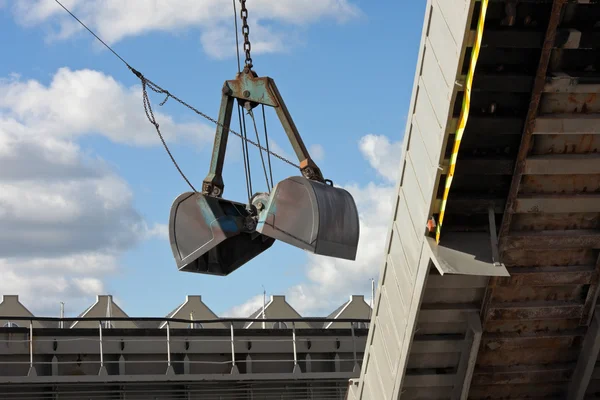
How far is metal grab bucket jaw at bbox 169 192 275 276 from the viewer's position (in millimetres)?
11406

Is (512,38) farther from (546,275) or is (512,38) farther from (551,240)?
(546,275)

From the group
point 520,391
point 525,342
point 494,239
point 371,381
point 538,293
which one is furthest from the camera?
point 371,381

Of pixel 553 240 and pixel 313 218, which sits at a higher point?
pixel 313 218

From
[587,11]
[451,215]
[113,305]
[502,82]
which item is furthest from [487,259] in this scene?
[113,305]

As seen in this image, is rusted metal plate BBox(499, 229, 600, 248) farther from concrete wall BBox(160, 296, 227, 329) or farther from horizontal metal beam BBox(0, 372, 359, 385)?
concrete wall BBox(160, 296, 227, 329)

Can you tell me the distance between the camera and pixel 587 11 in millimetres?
8977

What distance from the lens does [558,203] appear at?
10.2 metres

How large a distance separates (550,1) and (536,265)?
9.76ft

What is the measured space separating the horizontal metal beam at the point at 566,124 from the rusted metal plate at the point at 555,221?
3.37 feet

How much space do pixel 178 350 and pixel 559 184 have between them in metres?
7.82

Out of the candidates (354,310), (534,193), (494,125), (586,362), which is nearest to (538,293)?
(586,362)

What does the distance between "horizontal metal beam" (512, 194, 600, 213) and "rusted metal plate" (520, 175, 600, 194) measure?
0.20ft

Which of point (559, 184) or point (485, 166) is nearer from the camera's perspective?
point (485, 166)

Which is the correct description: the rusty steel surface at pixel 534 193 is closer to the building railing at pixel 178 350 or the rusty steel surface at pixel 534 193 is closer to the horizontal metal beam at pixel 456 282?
the horizontal metal beam at pixel 456 282
